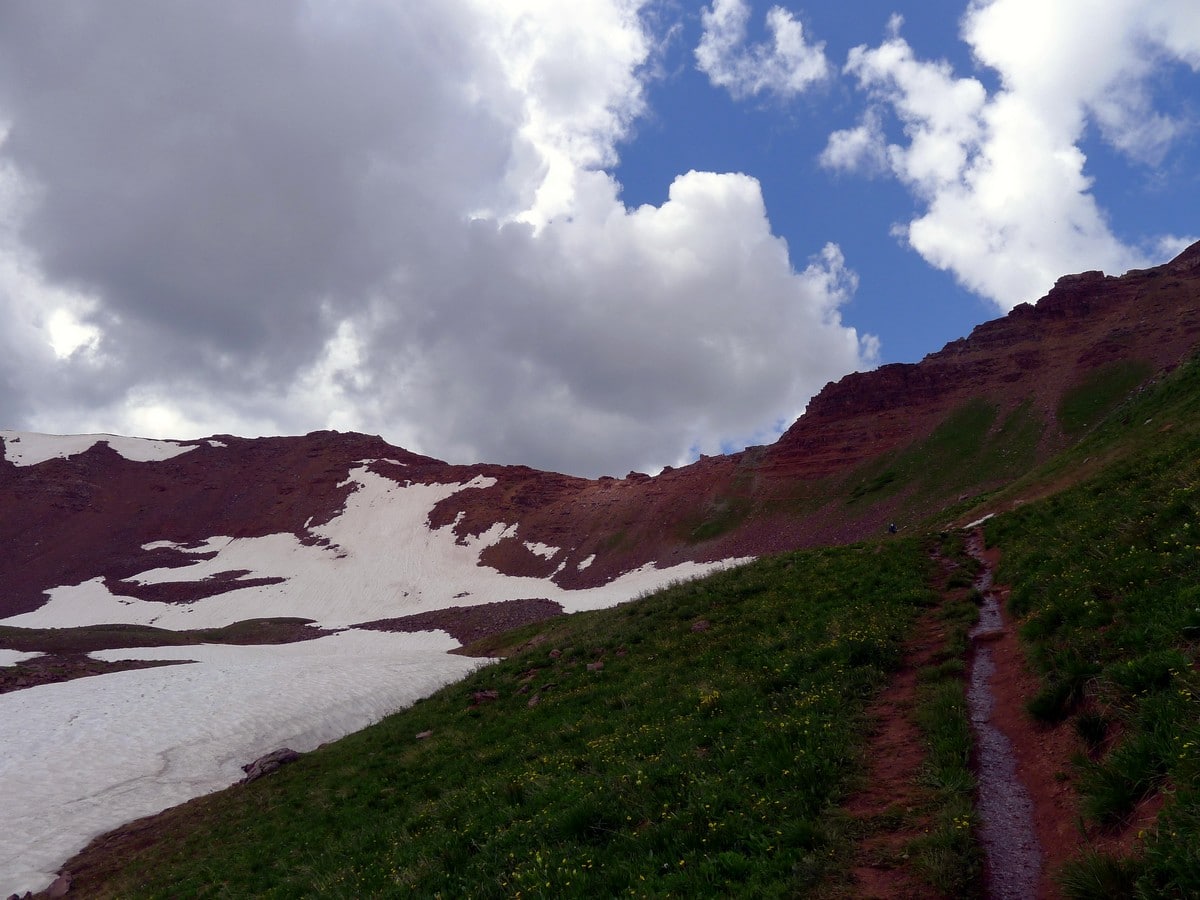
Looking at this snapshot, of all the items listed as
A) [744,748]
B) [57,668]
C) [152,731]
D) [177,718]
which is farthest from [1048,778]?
[57,668]

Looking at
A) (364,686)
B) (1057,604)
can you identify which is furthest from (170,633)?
(1057,604)

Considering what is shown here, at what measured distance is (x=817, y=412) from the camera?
8850cm

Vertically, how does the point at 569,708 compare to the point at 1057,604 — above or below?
A: below

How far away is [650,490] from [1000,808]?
82.6 meters

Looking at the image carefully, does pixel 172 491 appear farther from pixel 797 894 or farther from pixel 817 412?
pixel 797 894

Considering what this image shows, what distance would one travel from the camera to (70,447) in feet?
405

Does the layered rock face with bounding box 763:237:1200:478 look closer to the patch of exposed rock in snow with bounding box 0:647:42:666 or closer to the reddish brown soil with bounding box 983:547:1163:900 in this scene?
the reddish brown soil with bounding box 983:547:1163:900

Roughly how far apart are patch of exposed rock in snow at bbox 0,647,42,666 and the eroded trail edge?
5500cm

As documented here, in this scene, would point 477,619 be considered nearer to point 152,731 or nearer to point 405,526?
point 152,731

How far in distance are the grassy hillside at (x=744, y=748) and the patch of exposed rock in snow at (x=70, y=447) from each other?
130 metres

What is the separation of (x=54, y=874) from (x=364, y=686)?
13.7m

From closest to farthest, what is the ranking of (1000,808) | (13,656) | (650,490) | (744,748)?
(1000,808) < (744,748) < (13,656) < (650,490)

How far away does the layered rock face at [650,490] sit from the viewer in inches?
2852

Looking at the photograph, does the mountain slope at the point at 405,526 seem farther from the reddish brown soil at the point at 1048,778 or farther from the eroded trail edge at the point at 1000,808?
the eroded trail edge at the point at 1000,808
